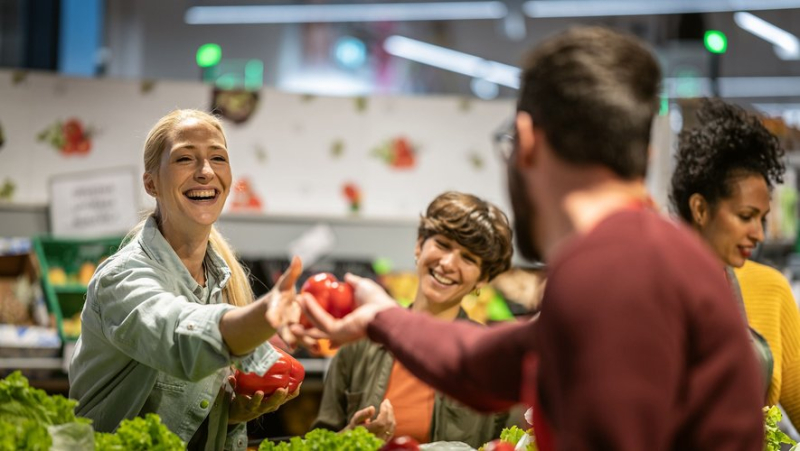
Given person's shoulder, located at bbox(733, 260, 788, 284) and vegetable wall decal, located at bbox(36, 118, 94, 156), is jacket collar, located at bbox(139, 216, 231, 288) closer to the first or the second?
person's shoulder, located at bbox(733, 260, 788, 284)

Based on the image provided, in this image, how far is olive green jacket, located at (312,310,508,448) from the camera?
9.92 feet

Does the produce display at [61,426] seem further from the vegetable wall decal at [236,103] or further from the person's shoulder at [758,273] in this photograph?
the vegetable wall decal at [236,103]

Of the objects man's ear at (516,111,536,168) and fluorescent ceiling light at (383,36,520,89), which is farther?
fluorescent ceiling light at (383,36,520,89)

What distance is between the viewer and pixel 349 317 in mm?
1591

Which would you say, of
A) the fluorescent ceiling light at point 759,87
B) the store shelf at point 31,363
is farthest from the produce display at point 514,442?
the fluorescent ceiling light at point 759,87

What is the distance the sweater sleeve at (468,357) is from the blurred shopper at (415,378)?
5.12 ft

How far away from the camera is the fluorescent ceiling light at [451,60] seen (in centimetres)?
1312

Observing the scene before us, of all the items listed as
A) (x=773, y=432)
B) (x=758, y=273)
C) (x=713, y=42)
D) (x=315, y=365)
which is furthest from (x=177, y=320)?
(x=713, y=42)

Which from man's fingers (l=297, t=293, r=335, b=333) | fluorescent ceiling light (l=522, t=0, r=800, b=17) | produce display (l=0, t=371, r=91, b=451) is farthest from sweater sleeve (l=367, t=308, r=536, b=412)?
fluorescent ceiling light (l=522, t=0, r=800, b=17)

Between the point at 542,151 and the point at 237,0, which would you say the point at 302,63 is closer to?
the point at 237,0

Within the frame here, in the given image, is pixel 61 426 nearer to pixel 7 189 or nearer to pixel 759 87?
pixel 7 189

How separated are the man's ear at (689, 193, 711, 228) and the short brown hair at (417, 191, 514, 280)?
58 centimetres

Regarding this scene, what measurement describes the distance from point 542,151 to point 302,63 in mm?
10956

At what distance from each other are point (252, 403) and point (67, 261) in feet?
11.3
